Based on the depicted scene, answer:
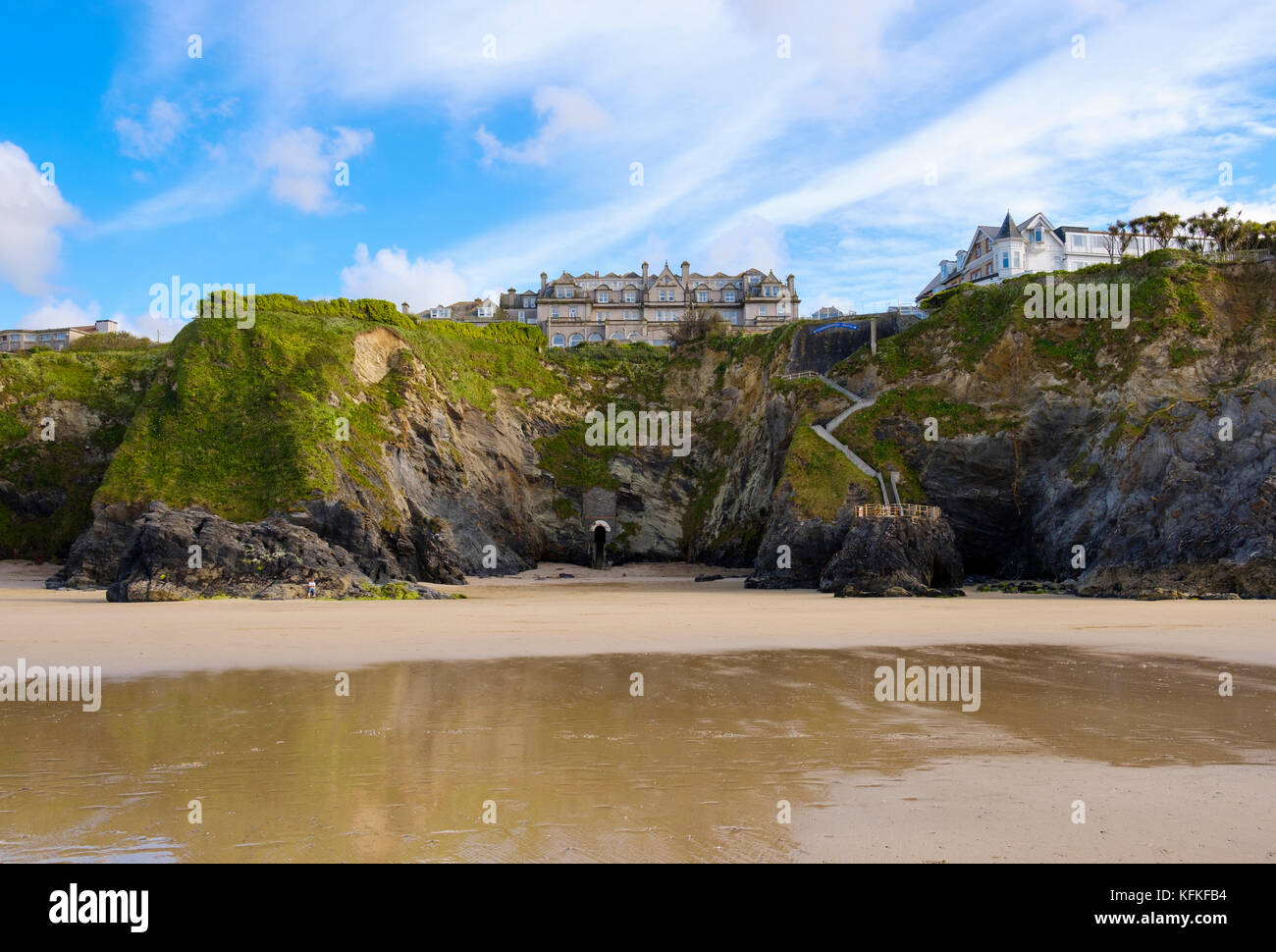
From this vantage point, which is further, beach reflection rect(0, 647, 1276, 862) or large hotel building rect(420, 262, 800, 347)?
large hotel building rect(420, 262, 800, 347)

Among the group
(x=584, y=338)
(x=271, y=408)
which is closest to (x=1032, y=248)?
(x=584, y=338)

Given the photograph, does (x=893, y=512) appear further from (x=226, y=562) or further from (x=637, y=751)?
(x=637, y=751)

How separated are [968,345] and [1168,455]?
57.0ft

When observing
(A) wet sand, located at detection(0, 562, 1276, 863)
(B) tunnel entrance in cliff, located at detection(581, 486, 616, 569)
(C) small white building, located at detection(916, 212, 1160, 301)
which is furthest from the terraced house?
(A) wet sand, located at detection(0, 562, 1276, 863)

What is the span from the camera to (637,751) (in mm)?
9414

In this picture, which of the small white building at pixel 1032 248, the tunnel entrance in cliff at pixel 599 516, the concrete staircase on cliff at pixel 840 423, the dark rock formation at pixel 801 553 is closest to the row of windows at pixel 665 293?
the small white building at pixel 1032 248

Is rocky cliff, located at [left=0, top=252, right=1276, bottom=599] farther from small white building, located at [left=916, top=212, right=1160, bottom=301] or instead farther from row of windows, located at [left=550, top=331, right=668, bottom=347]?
row of windows, located at [left=550, top=331, right=668, bottom=347]

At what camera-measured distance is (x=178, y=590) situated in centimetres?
3112

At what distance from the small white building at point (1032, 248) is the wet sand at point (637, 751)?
200 feet

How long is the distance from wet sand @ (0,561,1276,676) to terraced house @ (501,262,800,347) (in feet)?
213

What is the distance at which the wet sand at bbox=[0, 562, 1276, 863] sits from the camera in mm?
6516

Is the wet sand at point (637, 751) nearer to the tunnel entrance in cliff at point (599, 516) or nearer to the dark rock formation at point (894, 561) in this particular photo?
the dark rock formation at point (894, 561)

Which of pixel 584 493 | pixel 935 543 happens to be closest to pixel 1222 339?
pixel 935 543

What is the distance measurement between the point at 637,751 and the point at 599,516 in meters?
51.5
